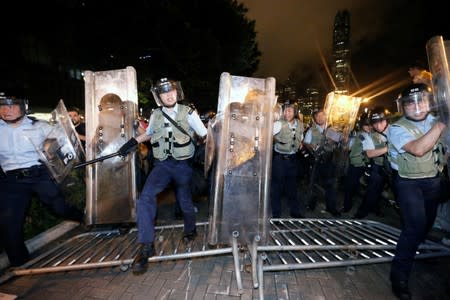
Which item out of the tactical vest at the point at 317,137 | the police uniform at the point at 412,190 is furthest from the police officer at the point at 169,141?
the tactical vest at the point at 317,137

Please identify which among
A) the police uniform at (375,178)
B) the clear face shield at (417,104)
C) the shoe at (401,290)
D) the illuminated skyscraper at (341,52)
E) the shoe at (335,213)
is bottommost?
the shoe at (401,290)

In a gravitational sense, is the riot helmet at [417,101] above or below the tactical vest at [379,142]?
above

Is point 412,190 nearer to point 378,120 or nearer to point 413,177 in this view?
point 413,177

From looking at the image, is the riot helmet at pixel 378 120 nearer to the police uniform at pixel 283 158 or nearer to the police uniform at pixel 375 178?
the police uniform at pixel 375 178

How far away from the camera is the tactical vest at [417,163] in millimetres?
2580

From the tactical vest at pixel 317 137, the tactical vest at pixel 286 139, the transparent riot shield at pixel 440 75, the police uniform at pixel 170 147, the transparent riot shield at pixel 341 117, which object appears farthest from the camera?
the transparent riot shield at pixel 341 117

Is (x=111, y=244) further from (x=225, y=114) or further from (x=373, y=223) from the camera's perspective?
(x=373, y=223)

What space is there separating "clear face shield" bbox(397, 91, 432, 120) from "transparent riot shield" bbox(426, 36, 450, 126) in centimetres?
7

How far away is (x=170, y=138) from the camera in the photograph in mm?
3354

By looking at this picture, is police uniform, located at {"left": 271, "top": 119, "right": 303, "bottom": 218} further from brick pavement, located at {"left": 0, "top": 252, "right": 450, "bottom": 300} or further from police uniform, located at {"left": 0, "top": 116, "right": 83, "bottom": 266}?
police uniform, located at {"left": 0, "top": 116, "right": 83, "bottom": 266}

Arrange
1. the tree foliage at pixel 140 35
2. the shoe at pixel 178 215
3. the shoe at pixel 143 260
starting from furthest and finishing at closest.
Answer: the tree foliage at pixel 140 35
the shoe at pixel 178 215
the shoe at pixel 143 260

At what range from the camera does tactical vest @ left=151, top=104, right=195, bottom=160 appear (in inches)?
132

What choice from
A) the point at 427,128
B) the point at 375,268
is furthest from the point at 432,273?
the point at 427,128

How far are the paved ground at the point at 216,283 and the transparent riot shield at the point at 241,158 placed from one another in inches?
19.0
